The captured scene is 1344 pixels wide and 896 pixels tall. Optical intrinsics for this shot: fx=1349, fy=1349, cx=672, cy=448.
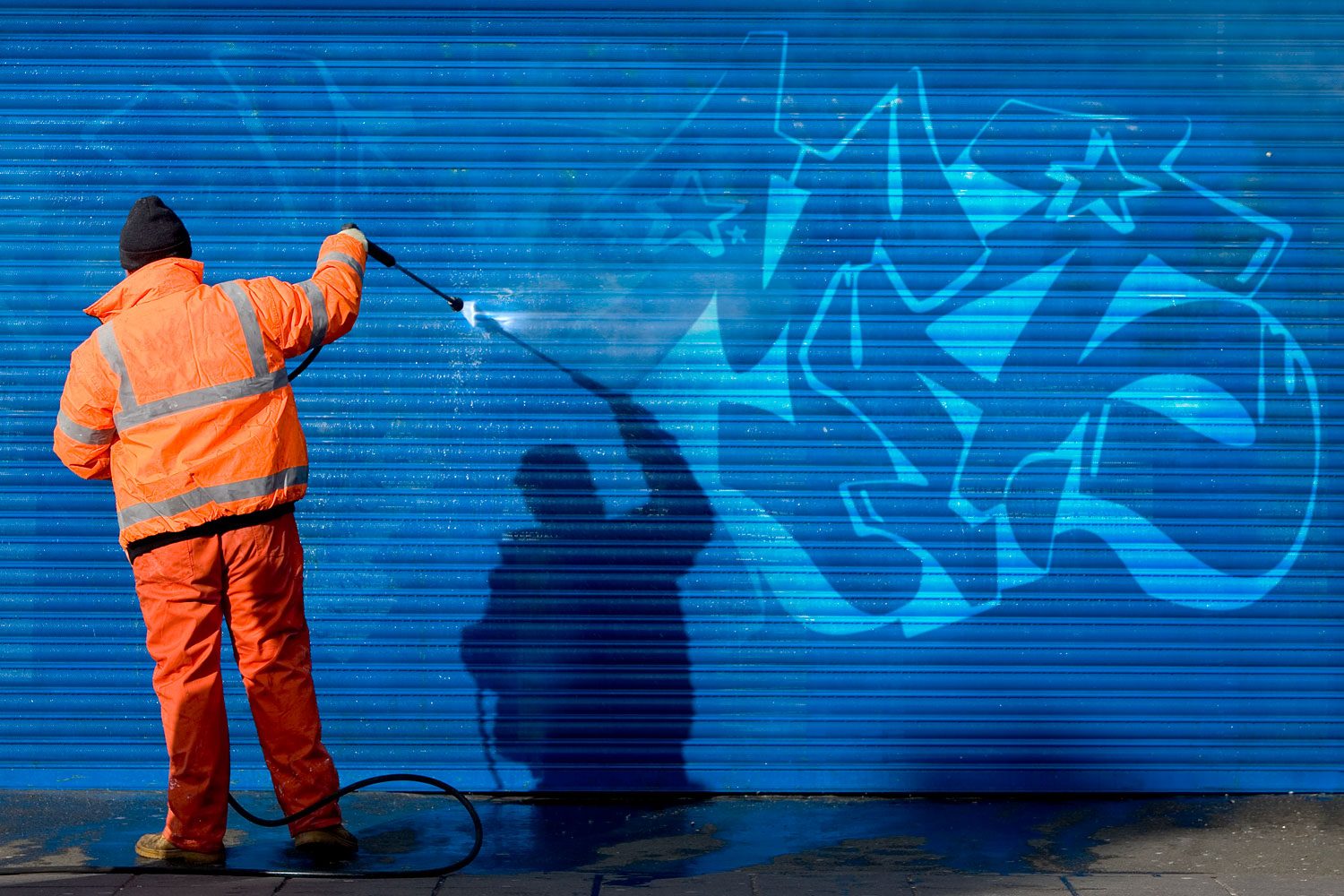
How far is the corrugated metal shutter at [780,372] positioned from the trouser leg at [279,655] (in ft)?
3.41

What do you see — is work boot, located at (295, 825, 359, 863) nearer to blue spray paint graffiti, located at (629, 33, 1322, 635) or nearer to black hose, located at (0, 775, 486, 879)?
black hose, located at (0, 775, 486, 879)

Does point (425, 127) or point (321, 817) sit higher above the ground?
point (425, 127)

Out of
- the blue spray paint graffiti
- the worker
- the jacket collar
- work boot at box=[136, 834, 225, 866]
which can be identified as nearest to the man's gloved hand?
the worker

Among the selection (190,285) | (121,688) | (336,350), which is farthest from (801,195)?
(121,688)

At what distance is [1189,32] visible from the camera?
561 cm

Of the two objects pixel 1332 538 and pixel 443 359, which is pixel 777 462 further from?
pixel 1332 538

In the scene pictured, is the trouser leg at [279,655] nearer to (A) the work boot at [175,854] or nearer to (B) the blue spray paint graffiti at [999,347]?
(A) the work boot at [175,854]

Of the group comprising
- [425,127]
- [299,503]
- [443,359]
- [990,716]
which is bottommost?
[990,716]

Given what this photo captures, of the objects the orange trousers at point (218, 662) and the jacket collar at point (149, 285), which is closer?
the orange trousers at point (218, 662)

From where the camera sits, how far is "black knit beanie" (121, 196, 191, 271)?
4629 mm

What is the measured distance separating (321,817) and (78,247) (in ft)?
8.83

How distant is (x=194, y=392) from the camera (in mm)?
4473

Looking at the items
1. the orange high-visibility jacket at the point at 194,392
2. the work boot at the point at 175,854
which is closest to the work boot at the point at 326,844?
the work boot at the point at 175,854

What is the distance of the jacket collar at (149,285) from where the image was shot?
15.1ft
